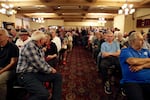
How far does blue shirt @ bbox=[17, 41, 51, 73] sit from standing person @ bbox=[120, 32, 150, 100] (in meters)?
1.07

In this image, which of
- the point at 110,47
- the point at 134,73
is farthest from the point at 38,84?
the point at 110,47

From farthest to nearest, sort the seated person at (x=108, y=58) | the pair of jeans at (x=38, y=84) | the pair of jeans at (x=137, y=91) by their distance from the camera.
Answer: the seated person at (x=108, y=58), the pair of jeans at (x=38, y=84), the pair of jeans at (x=137, y=91)

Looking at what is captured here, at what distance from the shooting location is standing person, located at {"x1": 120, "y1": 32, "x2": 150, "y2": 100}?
7.82 feet

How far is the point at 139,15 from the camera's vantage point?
12.2 m

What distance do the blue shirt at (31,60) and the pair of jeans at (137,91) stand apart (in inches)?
44.0

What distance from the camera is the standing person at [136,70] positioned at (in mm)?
2384

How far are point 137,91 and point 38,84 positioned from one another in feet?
4.08

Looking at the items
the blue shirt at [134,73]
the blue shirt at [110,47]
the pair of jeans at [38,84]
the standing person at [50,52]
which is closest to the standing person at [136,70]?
the blue shirt at [134,73]

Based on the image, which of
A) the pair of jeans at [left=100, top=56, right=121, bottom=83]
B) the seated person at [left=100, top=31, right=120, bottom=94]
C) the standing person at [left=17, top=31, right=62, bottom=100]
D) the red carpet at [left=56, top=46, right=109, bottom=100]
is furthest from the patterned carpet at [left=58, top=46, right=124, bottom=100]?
the standing person at [left=17, top=31, right=62, bottom=100]

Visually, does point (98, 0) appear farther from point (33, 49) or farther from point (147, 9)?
point (33, 49)

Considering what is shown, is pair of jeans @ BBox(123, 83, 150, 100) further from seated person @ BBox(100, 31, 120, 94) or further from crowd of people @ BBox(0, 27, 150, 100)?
seated person @ BBox(100, 31, 120, 94)

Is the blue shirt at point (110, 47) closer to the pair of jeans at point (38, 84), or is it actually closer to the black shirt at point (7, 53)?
A: the pair of jeans at point (38, 84)

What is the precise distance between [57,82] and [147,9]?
9.69 metres

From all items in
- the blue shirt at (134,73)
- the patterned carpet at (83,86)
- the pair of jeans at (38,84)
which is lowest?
the patterned carpet at (83,86)
